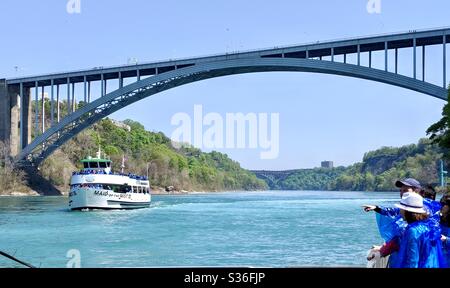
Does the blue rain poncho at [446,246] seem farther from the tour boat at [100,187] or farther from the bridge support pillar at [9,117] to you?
the tour boat at [100,187]

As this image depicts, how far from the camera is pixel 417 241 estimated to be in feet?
4.23

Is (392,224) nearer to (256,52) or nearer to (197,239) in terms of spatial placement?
(256,52)

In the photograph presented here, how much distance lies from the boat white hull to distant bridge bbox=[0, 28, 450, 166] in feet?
5.08

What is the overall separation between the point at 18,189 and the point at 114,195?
233 inches

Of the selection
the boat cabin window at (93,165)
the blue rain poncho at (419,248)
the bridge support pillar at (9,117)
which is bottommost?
the blue rain poncho at (419,248)

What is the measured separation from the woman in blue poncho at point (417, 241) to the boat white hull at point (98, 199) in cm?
1713

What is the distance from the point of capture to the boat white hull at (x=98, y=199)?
18.0 m

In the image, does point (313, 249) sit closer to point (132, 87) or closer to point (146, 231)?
point (146, 231)

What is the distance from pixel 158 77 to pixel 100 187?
3.68 m

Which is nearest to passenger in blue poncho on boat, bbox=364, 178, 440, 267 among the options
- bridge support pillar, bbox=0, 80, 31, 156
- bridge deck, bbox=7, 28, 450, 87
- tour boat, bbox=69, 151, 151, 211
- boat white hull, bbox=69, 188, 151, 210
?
bridge deck, bbox=7, 28, 450, 87

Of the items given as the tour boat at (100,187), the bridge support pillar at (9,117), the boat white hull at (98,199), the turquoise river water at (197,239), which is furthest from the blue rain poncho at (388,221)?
the boat white hull at (98,199)
